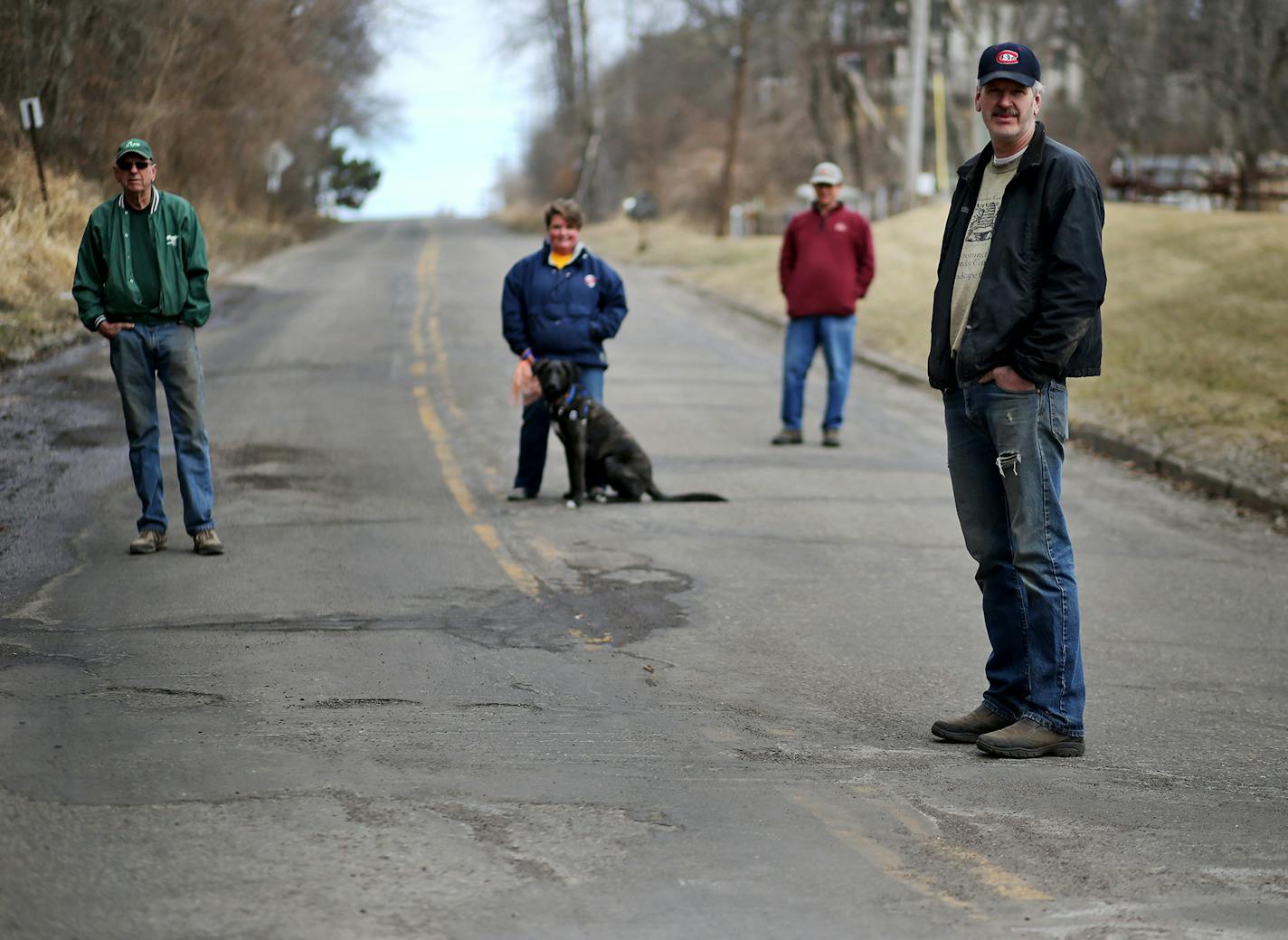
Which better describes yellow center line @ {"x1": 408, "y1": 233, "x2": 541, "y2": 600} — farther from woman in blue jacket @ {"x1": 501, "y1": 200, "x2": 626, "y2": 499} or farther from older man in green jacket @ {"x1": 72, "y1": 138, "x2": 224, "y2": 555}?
older man in green jacket @ {"x1": 72, "y1": 138, "x2": 224, "y2": 555}

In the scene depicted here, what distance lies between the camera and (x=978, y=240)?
5668 mm

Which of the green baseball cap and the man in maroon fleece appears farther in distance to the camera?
the man in maroon fleece

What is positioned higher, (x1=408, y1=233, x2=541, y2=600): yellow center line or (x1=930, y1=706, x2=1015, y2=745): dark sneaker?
(x1=408, y1=233, x2=541, y2=600): yellow center line

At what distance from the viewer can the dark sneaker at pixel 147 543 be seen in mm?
8828

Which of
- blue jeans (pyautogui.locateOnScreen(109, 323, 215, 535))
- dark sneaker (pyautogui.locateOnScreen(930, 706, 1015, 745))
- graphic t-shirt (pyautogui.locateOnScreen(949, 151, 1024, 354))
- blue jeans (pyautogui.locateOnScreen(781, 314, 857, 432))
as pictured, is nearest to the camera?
graphic t-shirt (pyautogui.locateOnScreen(949, 151, 1024, 354))

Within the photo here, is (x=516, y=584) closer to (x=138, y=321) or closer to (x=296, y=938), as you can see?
(x=138, y=321)

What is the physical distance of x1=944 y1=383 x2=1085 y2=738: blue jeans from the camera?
18.5ft

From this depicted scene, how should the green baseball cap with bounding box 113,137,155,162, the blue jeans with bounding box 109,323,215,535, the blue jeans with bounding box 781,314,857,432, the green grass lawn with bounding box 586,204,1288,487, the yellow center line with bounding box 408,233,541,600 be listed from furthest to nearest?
the green grass lawn with bounding box 586,204,1288,487
the blue jeans with bounding box 781,314,857,432
the blue jeans with bounding box 109,323,215,535
the yellow center line with bounding box 408,233,541,600
the green baseball cap with bounding box 113,137,155,162

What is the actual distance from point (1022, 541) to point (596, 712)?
65.3 inches

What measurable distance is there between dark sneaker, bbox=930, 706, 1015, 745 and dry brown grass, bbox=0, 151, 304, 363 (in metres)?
13.0

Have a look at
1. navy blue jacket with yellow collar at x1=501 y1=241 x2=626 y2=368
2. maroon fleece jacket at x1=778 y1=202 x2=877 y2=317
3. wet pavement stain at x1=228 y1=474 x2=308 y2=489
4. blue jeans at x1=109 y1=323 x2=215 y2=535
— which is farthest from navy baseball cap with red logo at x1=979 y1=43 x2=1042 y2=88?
maroon fleece jacket at x1=778 y1=202 x2=877 y2=317

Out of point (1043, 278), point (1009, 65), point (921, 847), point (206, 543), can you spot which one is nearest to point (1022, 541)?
point (1043, 278)

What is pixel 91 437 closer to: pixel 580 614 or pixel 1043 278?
pixel 580 614

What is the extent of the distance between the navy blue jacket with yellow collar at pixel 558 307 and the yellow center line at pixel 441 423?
115 cm
